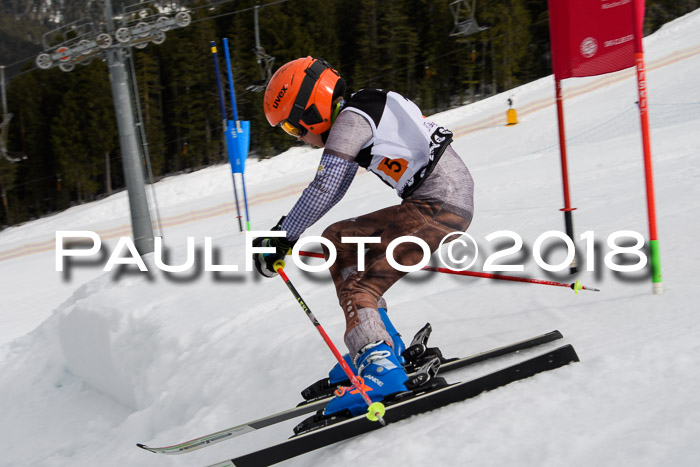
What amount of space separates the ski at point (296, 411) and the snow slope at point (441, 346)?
0.24 feet

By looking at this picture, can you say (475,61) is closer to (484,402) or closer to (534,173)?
(534,173)

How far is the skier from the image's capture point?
2449 mm

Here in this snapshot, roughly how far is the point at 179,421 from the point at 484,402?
8.54ft

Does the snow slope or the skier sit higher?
the skier

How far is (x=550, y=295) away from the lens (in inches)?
141

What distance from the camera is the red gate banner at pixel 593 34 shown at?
331 centimetres

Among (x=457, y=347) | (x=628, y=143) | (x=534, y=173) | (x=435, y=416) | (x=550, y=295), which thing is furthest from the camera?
(x=628, y=143)

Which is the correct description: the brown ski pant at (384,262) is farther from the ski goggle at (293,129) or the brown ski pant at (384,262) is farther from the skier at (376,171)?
the ski goggle at (293,129)

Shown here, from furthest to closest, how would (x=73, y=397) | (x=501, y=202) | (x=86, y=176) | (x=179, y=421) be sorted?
(x=86, y=176) < (x=501, y=202) < (x=73, y=397) < (x=179, y=421)

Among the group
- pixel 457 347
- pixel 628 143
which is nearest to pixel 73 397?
pixel 457 347

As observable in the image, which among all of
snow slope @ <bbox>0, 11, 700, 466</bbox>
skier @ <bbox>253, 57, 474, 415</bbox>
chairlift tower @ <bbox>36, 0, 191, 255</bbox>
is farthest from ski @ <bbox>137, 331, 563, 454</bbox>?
chairlift tower @ <bbox>36, 0, 191, 255</bbox>

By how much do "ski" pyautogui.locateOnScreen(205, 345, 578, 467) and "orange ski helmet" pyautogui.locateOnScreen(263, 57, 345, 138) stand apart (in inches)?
49.7

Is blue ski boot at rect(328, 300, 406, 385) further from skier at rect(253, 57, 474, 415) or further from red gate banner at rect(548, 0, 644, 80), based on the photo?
red gate banner at rect(548, 0, 644, 80)

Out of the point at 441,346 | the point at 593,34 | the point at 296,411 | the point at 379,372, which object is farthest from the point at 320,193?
the point at 593,34
